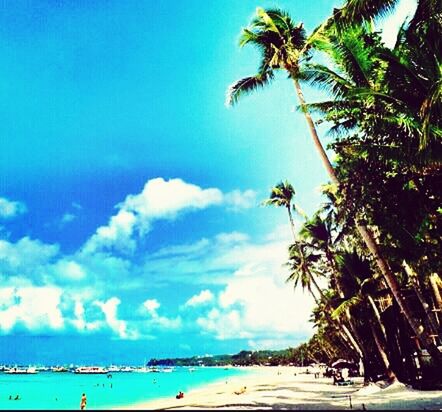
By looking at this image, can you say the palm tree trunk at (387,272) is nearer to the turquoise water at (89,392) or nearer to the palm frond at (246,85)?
the palm frond at (246,85)

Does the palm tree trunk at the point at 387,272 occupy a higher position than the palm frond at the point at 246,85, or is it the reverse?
the palm frond at the point at 246,85

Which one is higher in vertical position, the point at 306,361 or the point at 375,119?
the point at 375,119

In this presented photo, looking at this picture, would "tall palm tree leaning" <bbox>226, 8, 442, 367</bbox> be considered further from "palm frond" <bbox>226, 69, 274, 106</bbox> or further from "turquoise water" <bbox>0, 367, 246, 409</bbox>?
"turquoise water" <bbox>0, 367, 246, 409</bbox>

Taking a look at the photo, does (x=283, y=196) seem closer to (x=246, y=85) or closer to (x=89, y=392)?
(x=246, y=85)

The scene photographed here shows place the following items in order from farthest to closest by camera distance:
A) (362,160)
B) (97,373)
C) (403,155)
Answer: (97,373), (362,160), (403,155)

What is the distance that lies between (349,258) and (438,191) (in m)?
10.1

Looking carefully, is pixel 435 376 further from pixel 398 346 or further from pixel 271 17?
pixel 271 17

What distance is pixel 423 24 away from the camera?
835 cm

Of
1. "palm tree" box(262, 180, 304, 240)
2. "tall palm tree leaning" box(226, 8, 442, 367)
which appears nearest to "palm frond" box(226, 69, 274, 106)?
"tall palm tree leaning" box(226, 8, 442, 367)

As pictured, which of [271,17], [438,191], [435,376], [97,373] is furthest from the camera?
[97,373]

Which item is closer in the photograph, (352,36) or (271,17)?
(352,36)

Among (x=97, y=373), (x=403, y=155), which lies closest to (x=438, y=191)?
(x=403, y=155)

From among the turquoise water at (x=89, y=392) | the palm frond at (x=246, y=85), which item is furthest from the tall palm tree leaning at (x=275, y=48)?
the turquoise water at (x=89, y=392)

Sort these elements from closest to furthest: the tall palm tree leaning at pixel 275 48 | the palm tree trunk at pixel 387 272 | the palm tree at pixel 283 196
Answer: the palm tree trunk at pixel 387 272 < the tall palm tree leaning at pixel 275 48 < the palm tree at pixel 283 196
